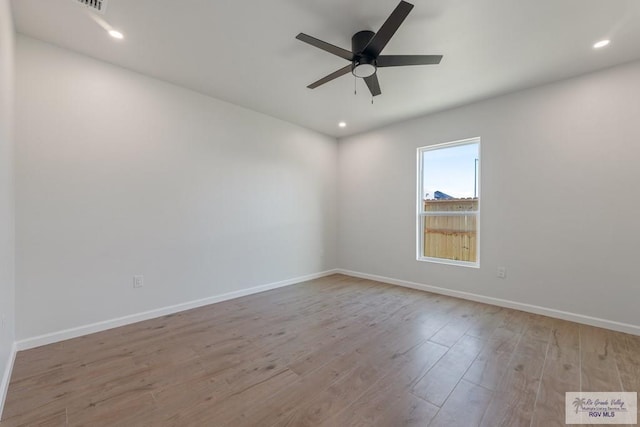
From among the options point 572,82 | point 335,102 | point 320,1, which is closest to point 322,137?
point 335,102

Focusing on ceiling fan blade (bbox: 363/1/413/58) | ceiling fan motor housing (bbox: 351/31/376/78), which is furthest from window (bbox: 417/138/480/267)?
ceiling fan blade (bbox: 363/1/413/58)

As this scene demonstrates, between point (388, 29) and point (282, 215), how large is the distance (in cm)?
303

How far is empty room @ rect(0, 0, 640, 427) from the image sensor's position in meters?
1.77

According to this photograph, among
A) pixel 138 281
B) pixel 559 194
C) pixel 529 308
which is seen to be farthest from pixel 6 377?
pixel 559 194

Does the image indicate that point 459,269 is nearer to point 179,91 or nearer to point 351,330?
point 351,330

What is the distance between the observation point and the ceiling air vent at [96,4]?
192 cm

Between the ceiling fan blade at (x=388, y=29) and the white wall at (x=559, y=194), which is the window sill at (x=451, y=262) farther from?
the ceiling fan blade at (x=388, y=29)

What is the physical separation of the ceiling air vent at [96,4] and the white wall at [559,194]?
12.8 ft

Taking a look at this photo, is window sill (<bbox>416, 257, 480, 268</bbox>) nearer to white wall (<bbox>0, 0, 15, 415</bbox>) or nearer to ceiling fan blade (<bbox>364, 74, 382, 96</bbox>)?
ceiling fan blade (<bbox>364, 74, 382, 96</bbox>)

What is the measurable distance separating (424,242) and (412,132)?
180 centimetres

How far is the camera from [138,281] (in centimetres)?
287

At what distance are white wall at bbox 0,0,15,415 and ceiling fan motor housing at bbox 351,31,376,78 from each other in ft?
7.86

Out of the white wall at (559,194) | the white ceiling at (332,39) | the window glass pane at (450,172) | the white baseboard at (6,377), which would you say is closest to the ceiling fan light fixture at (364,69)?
the white ceiling at (332,39)

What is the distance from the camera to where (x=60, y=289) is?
7.95ft
